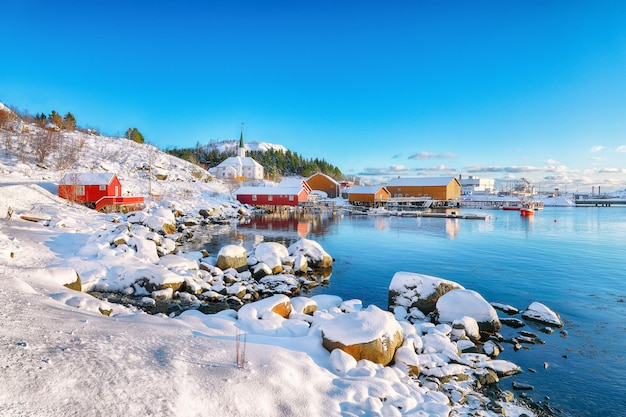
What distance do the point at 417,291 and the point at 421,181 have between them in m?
70.7

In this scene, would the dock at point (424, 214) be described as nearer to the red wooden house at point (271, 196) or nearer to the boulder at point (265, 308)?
the red wooden house at point (271, 196)

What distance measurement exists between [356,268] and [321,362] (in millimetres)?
12379

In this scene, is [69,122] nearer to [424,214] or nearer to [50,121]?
[50,121]

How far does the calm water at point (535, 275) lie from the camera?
25.6ft

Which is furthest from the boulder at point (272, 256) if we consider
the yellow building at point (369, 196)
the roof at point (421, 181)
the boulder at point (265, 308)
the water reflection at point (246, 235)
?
the roof at point (421, 181)

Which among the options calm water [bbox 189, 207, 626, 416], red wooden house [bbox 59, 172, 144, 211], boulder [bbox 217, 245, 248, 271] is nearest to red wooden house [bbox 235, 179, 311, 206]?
calm water [bbox 189, 207, 626, 416]

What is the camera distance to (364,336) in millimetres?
7125

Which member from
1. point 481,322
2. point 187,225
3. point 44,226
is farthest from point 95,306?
point 187,225

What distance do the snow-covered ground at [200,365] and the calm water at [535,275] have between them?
1943mm

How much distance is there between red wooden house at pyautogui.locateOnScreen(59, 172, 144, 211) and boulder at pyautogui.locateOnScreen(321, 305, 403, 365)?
3411 centimetres

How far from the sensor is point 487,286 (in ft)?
51.0

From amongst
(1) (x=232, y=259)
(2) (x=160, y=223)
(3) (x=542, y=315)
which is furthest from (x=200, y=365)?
(2) (x=160, y=223)

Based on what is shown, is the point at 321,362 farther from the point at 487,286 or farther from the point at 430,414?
the point at 487,286

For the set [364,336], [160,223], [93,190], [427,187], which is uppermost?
[427,187]
